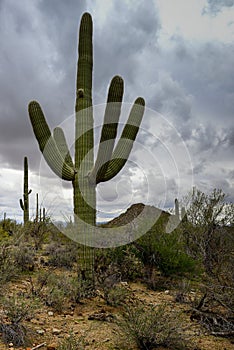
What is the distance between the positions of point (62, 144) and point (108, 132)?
4.32ft

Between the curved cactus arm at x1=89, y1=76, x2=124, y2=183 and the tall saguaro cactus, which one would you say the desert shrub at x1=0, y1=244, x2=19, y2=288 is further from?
the curved cactus arm at x1=89, y1=76, x2=124, y2=183

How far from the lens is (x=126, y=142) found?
7.76m

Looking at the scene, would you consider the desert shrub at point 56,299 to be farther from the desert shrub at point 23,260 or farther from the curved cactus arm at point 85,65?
the curved cactus arm at point 85,65

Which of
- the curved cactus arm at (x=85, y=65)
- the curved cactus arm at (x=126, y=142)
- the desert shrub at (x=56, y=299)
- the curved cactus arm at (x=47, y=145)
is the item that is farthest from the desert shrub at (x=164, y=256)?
the curved cactus arm at (x=85, y=65)

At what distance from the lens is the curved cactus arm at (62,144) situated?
7750 mm

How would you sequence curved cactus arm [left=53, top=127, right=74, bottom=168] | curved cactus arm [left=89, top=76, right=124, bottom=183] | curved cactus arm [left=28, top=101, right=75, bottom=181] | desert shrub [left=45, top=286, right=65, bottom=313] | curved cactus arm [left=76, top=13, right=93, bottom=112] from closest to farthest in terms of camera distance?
desert shrub [left=45, top=286, right=65, bottom=313]
curved cactus arm [left=89, top=76, right=124, bottom=183]
curved cactus arm [left=28, top=101, right=75, bottom=181]
curved cactus arm [left=53, top=127, right=74, bottom=168]
curved cactus arm [left=76, top=13, right=93, bottom=112]

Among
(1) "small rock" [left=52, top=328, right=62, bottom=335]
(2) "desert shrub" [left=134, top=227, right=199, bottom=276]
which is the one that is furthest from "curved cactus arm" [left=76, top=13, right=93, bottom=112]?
(1) "small rock" [left=52, top=328, right=62, bottom=335]

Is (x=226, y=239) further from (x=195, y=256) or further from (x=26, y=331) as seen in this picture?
(x=26, y=331)

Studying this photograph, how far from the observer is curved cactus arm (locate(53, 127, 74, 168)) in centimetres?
775

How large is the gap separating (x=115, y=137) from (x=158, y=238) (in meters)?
2.96

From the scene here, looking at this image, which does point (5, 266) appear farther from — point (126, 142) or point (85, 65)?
point (85, 65)

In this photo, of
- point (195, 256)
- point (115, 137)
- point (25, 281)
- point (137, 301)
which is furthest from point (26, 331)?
point (195, 256)

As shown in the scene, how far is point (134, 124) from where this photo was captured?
7930mm

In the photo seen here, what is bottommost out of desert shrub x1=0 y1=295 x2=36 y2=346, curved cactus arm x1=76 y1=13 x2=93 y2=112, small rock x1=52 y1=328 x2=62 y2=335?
small rock x1=52 y1=328 x2=62 y2=335
